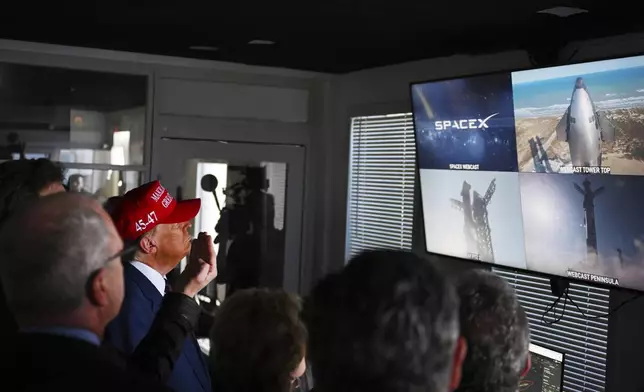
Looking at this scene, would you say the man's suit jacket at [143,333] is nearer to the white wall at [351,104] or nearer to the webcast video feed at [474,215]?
the webcast video feed at [474,215]

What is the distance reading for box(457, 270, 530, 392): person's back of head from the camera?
4.90 ft

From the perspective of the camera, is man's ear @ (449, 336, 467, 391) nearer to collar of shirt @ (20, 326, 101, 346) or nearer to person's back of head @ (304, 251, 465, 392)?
person's back of head @ (304, 251, 465, 392)

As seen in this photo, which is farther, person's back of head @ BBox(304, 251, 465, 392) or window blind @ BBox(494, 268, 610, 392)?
window blind @ BBox(494, 268, 610, 392)

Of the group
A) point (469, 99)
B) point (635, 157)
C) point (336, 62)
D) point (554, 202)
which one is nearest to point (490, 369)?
point (635, 157)

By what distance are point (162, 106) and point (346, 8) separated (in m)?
1.90

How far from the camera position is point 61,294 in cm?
127

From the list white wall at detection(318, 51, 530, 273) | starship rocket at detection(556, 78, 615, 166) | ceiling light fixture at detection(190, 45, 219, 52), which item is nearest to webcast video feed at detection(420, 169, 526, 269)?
starship rocket at detection(556, 78, 615, 166)

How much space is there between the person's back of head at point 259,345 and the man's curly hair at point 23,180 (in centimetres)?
93

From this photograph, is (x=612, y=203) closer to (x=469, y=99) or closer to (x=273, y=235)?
(x=469, y=99)

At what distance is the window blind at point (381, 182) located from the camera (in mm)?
4473

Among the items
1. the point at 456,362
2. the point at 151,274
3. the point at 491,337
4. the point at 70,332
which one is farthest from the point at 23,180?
the point at 456,362

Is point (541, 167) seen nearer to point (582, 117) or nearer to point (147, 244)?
point (582, 117)

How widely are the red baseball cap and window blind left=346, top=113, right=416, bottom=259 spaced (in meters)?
2.27

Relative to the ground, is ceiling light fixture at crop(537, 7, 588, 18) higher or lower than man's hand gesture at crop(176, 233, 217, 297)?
higher
